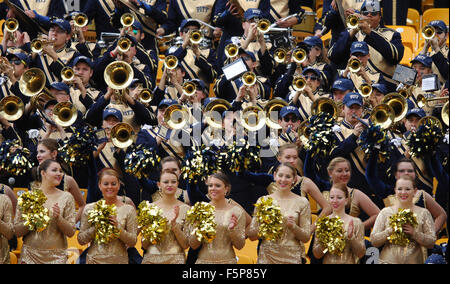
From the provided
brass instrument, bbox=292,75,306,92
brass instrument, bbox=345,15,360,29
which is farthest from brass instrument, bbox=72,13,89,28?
brass instrument, bbox=345,15,360,29

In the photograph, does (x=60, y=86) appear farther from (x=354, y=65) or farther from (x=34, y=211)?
(x=354, y=65)

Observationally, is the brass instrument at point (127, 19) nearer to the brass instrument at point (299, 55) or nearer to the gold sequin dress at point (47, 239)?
the brass instrument at point (299, 55)

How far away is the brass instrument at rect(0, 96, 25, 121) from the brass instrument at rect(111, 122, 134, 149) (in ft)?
3.28

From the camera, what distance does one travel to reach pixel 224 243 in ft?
24.6

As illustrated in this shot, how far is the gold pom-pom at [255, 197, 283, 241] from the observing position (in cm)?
742

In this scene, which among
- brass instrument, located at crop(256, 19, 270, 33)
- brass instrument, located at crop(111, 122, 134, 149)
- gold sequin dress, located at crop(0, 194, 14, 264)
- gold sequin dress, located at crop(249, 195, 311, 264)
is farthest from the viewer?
brass instrument, located at crop(256, 19, 270, 33)

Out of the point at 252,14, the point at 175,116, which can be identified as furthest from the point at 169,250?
the point at 252,14

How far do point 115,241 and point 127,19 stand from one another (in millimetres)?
3386

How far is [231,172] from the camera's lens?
337 inches

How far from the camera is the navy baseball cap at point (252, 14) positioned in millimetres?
10039

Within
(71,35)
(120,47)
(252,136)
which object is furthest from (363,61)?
(71,35)

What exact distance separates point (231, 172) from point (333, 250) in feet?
4.87

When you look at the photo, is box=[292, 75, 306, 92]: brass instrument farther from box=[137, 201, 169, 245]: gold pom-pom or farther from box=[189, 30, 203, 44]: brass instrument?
box=[137, 201, 169, 245]: gold pom-pom
